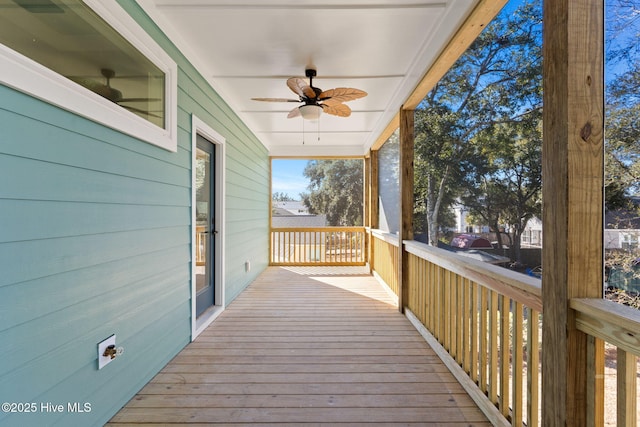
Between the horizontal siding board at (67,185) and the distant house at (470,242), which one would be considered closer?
the horizontal siding board at (67,185)

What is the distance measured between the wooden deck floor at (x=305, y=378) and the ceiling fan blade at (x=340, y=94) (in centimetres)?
218

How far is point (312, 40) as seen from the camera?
232 centimetres

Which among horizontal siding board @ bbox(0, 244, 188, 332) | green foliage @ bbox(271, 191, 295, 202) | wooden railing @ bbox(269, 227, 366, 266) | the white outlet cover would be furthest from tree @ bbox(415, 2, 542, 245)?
green foliage @ bbox(271, 191, 295, 202)

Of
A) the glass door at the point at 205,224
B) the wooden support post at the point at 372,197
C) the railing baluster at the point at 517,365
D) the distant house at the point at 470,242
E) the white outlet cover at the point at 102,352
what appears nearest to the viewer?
the railing baluster at the point at 517,365

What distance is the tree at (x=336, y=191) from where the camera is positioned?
6.47m

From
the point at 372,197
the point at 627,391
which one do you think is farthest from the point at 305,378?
the point at 372,197

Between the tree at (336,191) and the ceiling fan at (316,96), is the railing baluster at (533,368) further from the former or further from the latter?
the tree at (336,191)

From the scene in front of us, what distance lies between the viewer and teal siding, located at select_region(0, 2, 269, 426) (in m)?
1.13

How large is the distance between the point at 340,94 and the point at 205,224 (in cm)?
189

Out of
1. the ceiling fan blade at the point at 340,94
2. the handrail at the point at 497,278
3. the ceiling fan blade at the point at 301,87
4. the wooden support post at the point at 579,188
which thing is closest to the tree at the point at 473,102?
the wooden support post at the point at 579,188

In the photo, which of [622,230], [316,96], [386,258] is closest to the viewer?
[622,230]

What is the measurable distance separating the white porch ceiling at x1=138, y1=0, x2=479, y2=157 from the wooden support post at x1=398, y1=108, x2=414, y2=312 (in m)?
0.27

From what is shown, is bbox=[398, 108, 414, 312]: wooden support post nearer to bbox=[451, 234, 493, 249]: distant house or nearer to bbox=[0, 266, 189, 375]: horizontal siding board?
bbox=[451, 234, 493, 249]: distant house

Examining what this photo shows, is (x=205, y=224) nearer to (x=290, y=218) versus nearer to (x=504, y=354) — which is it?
(x=504, y=354)
